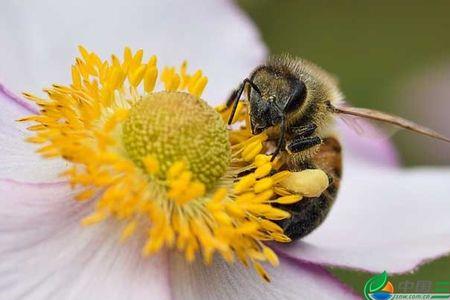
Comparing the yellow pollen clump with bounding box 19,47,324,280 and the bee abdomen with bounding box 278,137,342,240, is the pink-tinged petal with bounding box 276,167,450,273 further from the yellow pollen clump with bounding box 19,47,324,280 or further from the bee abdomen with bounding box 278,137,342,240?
the yellow pollen clump with bounding box 19,47,324,280

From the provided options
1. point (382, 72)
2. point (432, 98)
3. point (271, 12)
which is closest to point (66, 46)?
point (271, 12)

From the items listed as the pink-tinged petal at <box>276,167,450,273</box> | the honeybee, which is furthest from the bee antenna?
the pink-tinged petal at <box>276,167,450,273</box>

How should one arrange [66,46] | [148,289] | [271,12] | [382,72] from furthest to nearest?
[382,72]
[271,12]
[66,46]
[148,289]

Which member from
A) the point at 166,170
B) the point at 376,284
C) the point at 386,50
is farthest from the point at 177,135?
the point at 386,50

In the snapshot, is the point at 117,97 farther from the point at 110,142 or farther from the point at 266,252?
the point at 266,252

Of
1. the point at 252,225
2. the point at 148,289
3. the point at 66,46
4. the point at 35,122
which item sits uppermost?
the point at 66,46

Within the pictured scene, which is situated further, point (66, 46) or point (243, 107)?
point (66, 46)
